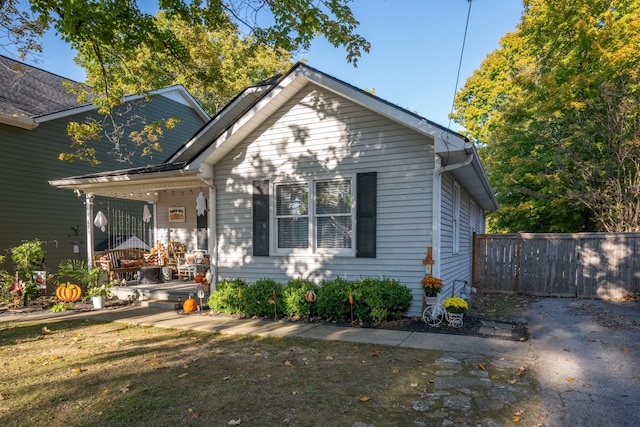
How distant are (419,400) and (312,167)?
5049 millimetres

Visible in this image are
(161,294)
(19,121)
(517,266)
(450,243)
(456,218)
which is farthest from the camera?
(517,266)

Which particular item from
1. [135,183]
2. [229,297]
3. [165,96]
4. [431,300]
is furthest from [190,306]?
[165,96]

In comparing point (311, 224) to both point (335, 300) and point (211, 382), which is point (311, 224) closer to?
point (335, 300)

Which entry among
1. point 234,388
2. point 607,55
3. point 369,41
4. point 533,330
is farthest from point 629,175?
point 234,388

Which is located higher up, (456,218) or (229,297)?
(456,218)

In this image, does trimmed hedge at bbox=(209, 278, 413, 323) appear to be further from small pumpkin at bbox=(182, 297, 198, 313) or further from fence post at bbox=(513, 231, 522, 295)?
fence post at bbox=(513, 231, 522, 295)

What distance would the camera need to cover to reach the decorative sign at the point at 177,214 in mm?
12039

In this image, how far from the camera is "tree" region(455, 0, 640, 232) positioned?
12.2 metres

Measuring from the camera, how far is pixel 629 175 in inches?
483

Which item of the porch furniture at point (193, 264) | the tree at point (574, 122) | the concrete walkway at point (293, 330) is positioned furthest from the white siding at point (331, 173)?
the tree at point (574, 122)

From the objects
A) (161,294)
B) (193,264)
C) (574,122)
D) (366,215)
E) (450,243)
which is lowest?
(161,294)

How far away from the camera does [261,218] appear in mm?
8016

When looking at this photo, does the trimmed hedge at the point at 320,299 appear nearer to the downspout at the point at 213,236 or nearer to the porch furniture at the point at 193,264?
the downspout at the point at 213,236

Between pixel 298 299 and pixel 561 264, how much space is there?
7.76 m
